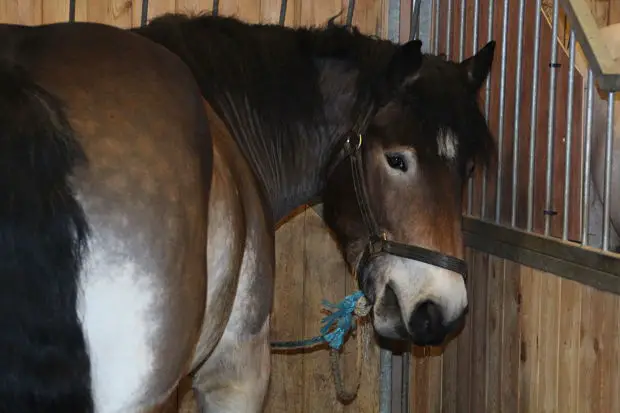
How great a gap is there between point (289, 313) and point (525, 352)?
3.19ft

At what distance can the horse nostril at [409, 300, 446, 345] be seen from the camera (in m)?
1.62

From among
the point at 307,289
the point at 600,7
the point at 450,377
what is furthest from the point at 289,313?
the point at 600,7

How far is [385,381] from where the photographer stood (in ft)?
8.96

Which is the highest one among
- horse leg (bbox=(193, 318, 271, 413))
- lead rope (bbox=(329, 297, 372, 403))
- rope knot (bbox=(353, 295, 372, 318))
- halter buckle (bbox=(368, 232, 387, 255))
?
halter buckle (bbox=(368, 232, 387, 255))

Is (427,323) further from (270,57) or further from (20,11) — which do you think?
(20,11)

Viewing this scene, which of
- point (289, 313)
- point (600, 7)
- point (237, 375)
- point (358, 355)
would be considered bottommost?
point (358, 355)

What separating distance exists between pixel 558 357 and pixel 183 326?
106 cm

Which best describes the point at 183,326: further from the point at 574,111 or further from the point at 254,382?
the point at 574,111

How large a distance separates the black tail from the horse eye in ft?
2.58

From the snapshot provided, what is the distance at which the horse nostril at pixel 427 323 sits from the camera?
1.62 metres

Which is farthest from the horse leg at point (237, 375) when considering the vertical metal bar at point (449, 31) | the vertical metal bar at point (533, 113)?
the vertical metal bar at point (449, 31)

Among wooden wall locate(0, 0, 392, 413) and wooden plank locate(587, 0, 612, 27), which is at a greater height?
wooden plank locate(587, 0, 612, 27)

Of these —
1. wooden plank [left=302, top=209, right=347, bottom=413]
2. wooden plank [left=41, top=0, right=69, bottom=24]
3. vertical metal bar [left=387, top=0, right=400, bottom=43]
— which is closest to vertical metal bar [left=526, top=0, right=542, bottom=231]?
Answer: vertical metal bar [left=387, top=0, right=400, bottom=43]

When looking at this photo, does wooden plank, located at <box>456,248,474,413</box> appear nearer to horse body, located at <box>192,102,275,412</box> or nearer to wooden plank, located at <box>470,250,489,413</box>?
wooden plank, located at <box>470,250,489,413</box>
